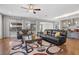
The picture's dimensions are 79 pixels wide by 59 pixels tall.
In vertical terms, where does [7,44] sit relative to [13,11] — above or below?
below

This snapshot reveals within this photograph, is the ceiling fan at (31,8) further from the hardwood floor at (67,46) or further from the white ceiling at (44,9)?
the hardwood floor at (67,46)

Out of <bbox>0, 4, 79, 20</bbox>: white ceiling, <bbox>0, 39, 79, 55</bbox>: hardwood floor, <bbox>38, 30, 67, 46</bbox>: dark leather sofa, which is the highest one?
<bbox>0, 4, 79, 20</bbox>: white ceiling

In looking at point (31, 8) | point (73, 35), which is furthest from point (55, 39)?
point (31, 8)

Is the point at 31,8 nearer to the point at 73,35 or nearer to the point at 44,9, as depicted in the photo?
the point at 44,9

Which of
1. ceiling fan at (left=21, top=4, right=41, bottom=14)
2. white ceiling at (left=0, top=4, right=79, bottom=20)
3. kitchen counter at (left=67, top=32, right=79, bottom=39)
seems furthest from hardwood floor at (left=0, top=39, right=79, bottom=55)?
ceiling fan at (left=21, top=4, right=41, bottom=14)

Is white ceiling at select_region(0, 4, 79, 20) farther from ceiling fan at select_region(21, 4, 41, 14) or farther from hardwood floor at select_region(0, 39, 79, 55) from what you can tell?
hardwood floor at select_region(0, 39, 79, 55)

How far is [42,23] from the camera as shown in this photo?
3070 millimetres

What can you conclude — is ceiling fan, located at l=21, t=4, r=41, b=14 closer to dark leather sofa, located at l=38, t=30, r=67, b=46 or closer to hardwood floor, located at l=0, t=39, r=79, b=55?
dark leather sofa, located at l=38, t=30, r=67, b=46

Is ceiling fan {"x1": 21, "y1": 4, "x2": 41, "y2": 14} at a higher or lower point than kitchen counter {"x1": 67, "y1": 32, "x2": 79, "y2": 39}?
higher

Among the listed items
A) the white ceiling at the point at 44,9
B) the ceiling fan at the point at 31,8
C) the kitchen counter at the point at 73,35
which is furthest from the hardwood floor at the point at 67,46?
the ceiling fan at the point at 31,8
